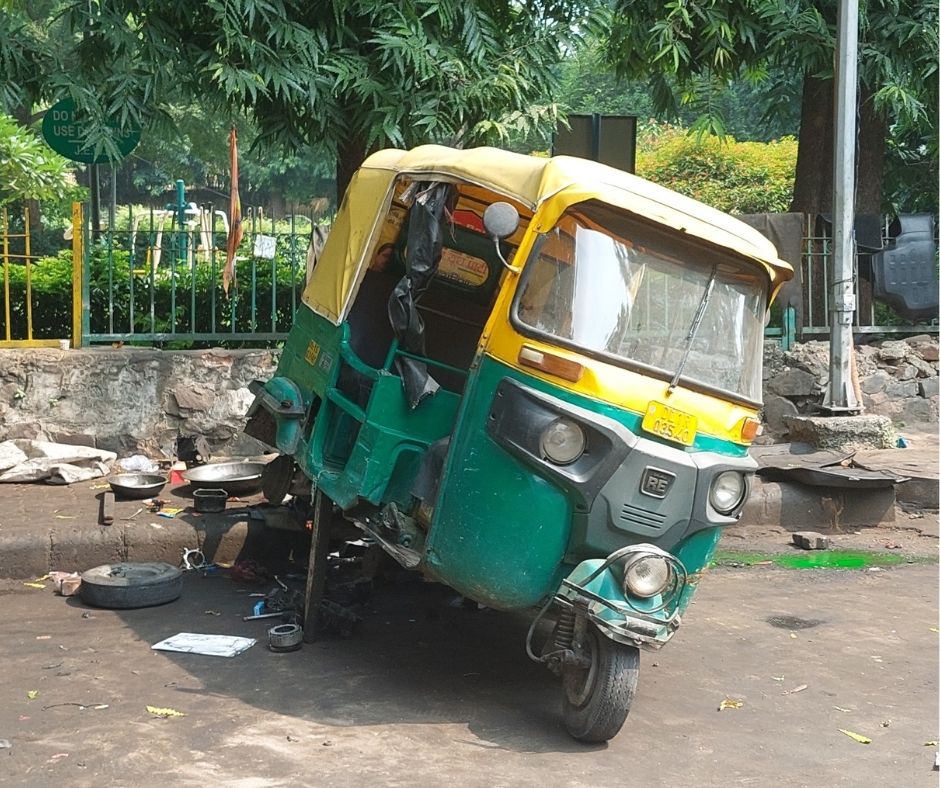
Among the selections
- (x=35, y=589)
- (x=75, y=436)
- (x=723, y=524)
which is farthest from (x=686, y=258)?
(x=75, y=436)

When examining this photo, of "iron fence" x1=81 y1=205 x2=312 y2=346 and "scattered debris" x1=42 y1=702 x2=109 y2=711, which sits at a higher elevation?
"iron fence" x1=81 y1=205 x2=312 y2=346

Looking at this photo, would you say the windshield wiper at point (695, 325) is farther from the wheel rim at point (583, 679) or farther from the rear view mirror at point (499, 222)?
the wheel rim at point (583, 679)

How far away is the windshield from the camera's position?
15.0 feet

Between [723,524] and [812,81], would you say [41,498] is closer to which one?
[723,524]

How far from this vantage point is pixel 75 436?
345 inches

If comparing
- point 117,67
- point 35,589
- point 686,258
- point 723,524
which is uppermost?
point 117,67

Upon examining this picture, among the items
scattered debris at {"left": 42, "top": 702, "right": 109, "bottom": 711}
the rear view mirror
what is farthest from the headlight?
scattered debris at {"left": 42, "top": 702, "right": 109, "bottom": 711}

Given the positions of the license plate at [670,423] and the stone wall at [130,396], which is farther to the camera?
Answer: the stone wall at [130,396]

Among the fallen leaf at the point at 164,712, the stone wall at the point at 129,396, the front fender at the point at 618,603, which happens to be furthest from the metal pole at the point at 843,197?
the fallen leaf at the point at 164,712

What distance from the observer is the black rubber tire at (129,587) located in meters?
6.02

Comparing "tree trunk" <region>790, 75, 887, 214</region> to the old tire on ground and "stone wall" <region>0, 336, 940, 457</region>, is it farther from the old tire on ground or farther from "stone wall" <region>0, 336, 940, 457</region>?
the old tire on ground

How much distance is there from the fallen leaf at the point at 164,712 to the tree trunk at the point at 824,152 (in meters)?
8.93

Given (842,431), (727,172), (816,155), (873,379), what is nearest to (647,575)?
(842,431)

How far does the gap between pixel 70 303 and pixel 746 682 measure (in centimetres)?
665
